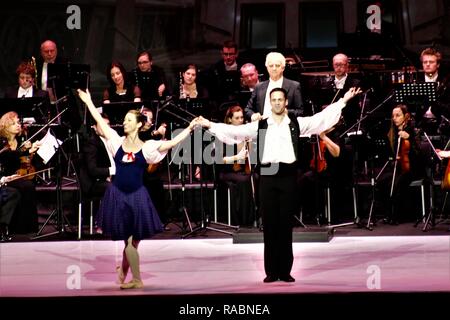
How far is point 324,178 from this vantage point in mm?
9312

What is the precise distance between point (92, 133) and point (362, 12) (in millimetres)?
4302

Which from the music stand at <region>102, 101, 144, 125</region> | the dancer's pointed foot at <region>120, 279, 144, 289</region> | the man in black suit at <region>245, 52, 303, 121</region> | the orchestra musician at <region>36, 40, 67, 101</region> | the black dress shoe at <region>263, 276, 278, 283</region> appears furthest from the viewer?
the orchestra musician at <region>36, 40, 67, 101</region>

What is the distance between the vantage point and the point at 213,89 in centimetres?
951

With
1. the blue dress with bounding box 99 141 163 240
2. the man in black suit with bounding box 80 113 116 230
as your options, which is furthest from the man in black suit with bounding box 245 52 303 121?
the man in black suit with bounding box 80 113 116 230

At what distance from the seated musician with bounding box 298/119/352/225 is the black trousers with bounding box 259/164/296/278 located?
2.65 metres

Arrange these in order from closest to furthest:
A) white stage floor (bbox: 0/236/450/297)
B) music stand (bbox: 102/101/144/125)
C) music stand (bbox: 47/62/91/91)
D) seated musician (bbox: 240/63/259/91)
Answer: white stage floor (bbox: 0/236/450/297)
music stand (bbox: 102/101/144/125)
music stand (bbox: 47/62/91/91)
seated musician (bbox: 240/63/259/91)

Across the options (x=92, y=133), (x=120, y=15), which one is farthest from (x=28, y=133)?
(x=120, y=15)

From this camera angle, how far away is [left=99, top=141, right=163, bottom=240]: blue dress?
6.26m

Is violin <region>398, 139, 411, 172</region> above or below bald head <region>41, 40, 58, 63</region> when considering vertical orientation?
below

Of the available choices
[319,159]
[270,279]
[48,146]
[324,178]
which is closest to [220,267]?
[270,279]

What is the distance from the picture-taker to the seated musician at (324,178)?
29.6ft

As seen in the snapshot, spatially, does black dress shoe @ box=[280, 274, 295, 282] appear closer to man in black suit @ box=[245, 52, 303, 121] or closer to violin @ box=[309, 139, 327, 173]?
man in black suit @ box=[245, 52, 303, 121]

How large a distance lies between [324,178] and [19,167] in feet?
10.7

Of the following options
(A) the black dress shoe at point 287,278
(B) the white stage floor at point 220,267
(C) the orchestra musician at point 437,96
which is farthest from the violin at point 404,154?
(A) the black dress shoe at point 287,278
